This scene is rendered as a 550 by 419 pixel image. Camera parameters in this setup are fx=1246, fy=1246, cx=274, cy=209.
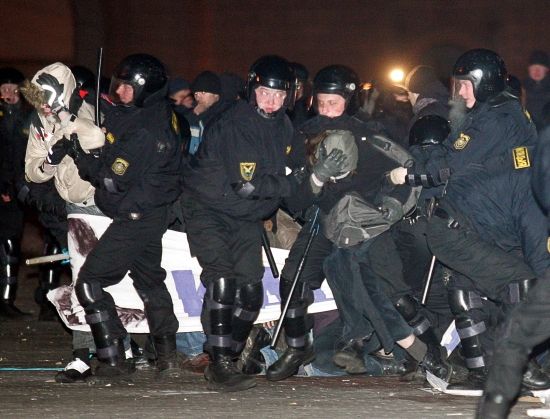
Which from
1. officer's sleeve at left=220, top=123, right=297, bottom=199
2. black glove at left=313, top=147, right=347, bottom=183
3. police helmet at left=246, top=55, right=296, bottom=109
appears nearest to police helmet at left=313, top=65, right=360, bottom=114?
police helmet at left=246, top=55, right=296, bottom=109

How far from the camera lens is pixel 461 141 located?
25.2 feet

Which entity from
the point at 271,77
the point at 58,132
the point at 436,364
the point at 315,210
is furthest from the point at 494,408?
the point at 58,132

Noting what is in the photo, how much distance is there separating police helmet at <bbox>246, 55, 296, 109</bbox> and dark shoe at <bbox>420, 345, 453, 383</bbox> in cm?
194

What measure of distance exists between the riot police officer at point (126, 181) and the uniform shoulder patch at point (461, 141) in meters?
1.92

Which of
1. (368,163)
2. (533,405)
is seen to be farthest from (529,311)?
(368,163)

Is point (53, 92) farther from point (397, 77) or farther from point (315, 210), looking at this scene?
point (397, 77)

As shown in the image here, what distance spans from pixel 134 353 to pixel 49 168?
1676 millimetres

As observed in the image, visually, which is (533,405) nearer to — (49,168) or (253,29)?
(49,168)

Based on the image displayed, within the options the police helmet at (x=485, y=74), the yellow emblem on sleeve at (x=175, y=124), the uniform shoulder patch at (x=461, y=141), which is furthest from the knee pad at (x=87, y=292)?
the police helmet at (x=485, y=74)

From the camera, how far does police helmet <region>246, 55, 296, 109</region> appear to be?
8141 millimetres

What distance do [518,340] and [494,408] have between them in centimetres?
36

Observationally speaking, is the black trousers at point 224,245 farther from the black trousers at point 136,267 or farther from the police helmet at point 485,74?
the police helmet at point 485,74

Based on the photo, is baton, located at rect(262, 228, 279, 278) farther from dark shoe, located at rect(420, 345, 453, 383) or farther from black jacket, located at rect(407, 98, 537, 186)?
black jacket, located at rect(407, 98, 537, 186)

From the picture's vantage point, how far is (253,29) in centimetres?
1805
